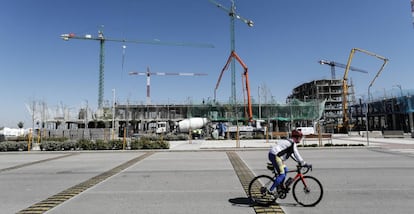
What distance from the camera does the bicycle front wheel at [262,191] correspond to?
5.84 metres

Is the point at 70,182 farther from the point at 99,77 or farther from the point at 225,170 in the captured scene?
the point at 99,77

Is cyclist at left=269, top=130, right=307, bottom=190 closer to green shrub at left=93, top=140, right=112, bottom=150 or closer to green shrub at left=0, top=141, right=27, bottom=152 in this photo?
green shrub at left=93, top=140, right=112, bottom=150

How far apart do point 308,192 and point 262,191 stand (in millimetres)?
977

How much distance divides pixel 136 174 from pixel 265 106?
2578 inches

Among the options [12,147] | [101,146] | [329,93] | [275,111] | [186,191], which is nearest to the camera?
[186,191]

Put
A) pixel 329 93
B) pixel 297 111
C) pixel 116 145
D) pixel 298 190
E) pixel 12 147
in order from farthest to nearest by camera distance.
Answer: pixel 329 93 → pixel 297 111 → pixel 116 145 → pixel 12 147 → pixel 298 190

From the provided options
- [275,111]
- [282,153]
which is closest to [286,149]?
[282,153]

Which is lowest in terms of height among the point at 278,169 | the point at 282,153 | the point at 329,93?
the point at 278,169

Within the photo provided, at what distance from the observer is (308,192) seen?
18.7ft

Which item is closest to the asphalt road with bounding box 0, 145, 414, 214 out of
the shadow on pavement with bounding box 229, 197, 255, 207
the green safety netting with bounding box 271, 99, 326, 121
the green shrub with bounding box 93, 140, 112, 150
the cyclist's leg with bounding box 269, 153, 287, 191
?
the shadow on pavement with bounding box 229, 197, 255, 207

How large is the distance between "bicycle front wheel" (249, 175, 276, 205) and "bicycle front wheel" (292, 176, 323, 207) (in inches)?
21.5

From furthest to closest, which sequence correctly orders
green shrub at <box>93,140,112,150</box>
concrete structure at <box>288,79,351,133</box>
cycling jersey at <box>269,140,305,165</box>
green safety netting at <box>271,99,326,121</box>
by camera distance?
concrete structure at <box>288,79,351,133</box> < green safety netting at <box>271,99,326,121</box> < green shrub at <box>93,140,112,150</box> < cycling jersey at <box>269,140,305,165</box>

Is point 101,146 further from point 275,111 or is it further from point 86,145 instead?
point 275,111

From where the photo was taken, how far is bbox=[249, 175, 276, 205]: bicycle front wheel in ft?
19.2
